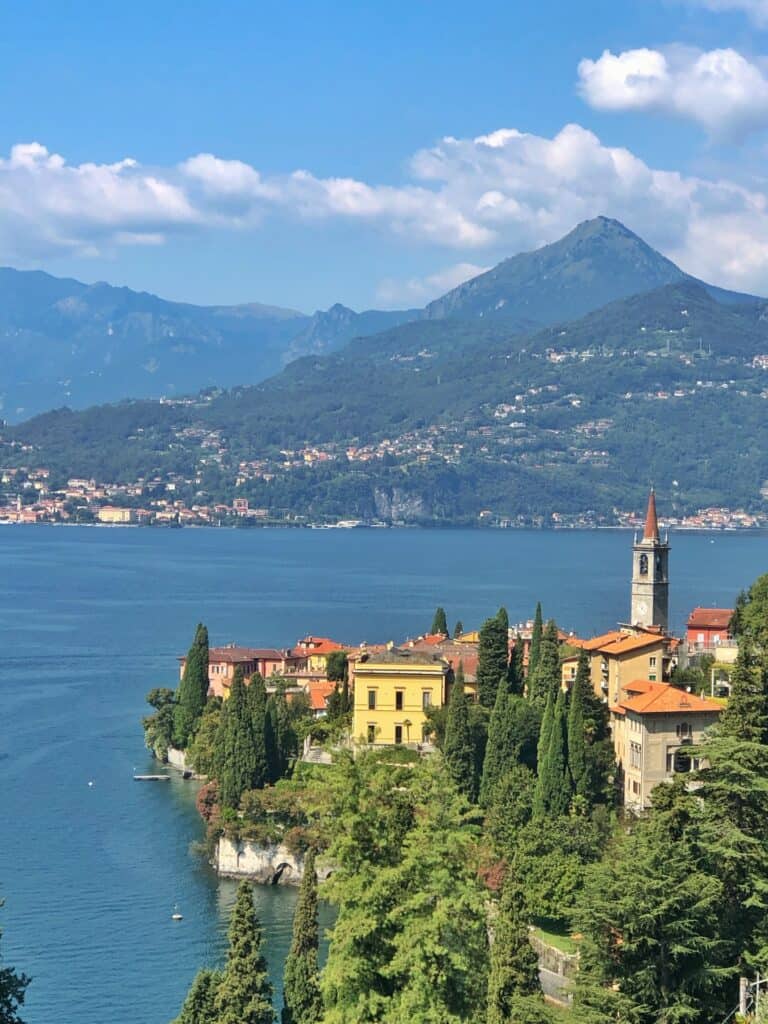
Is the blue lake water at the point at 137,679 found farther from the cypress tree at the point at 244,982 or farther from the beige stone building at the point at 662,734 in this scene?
the beige stone building at the point at 662,734

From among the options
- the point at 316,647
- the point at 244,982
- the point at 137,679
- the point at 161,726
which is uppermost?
the point at 316,647

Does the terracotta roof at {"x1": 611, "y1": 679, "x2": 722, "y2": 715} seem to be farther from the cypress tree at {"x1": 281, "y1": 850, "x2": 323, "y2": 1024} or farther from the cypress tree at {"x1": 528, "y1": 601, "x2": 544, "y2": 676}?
the cypress tree at {"x1": 281, "y1": 850, "x2": 323, "y2": 1024}

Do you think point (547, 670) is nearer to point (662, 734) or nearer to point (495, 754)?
point (495, 754)

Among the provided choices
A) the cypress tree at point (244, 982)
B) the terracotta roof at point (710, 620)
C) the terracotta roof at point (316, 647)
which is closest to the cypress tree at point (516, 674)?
the terracotta roof at point (710, 620)

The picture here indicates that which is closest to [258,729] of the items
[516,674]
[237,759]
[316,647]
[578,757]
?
[237,759]

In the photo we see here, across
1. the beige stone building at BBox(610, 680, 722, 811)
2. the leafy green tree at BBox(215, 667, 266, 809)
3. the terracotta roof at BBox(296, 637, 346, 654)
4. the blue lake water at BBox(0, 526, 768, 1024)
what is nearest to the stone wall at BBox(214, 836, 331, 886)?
the blue lake water at BBox(0, 526, 768, 1024)

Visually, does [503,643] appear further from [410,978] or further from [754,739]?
[410,978]
